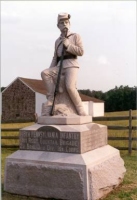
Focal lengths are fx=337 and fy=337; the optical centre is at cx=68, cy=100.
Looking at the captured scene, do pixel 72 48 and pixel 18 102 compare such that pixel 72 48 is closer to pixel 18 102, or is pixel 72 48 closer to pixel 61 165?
pixel 61 165

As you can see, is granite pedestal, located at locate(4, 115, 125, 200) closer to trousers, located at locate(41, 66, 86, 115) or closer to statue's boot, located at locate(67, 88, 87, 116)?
statue's boot, located at locate(67, 88, 87, 116)

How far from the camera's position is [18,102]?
101 ft

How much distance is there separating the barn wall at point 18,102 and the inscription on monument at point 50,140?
22.8 m

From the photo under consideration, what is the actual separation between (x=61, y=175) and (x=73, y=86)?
5.12 feet

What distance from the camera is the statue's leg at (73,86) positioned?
5.79m

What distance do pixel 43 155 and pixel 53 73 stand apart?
148 cm

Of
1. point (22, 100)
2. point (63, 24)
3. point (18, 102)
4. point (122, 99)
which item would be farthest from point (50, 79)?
point (122, 99)

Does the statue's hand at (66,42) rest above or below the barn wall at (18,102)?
above

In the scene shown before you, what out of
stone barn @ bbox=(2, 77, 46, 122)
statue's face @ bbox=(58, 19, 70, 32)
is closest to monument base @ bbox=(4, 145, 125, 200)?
statue's face @ bbox=(58, 19, 70, 32)

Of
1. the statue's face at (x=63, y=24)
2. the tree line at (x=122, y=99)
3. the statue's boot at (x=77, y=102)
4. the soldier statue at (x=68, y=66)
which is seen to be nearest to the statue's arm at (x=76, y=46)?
the soldier statue at (x=68, y=66)

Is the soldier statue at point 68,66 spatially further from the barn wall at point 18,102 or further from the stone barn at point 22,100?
the barn wall at point 18,102

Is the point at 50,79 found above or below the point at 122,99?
above

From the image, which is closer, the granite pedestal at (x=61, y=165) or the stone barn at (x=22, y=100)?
the granite pedestal at (x=61, y=165)

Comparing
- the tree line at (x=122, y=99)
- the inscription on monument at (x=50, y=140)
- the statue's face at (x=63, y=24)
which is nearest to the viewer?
the inscription on monument at (x=50, y=140)
